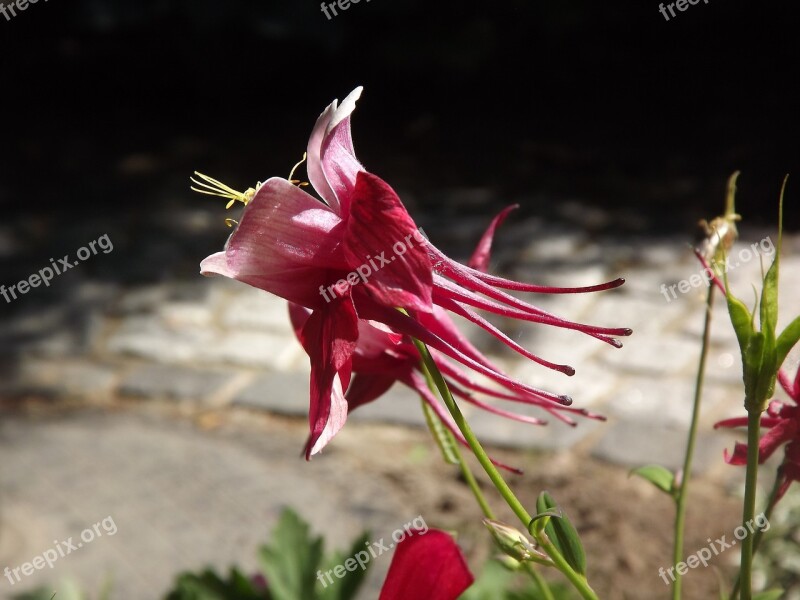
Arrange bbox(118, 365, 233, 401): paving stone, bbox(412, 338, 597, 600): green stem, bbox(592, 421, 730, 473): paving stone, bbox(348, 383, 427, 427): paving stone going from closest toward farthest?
bbox(412, 338, 597, 600): green stem < bbox(592, 421, 730, 473): paving stone < bbox(348, 383, 427, 427): paving stone < bbox(118, 365, 233, 401): paving stone

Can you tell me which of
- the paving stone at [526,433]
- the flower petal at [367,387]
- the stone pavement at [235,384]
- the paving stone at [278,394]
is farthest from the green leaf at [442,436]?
the paving stone at [278,394]

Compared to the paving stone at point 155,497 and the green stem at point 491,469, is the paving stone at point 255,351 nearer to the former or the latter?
the paving stone at point 155,497

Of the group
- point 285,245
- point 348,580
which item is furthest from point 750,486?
point 348,580

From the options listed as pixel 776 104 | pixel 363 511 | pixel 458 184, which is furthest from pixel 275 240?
pixel 776 104

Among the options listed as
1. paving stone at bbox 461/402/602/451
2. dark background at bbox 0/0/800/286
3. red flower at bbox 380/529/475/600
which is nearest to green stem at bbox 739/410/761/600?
red flower at bbox 380/529/475/600

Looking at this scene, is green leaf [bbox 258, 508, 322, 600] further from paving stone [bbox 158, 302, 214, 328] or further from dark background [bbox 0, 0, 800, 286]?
dark background [bbox 0, 0, 800, 286]

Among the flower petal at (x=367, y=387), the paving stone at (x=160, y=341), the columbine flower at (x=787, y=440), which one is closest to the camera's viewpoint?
the columbine flower at (x=787, y=440)
